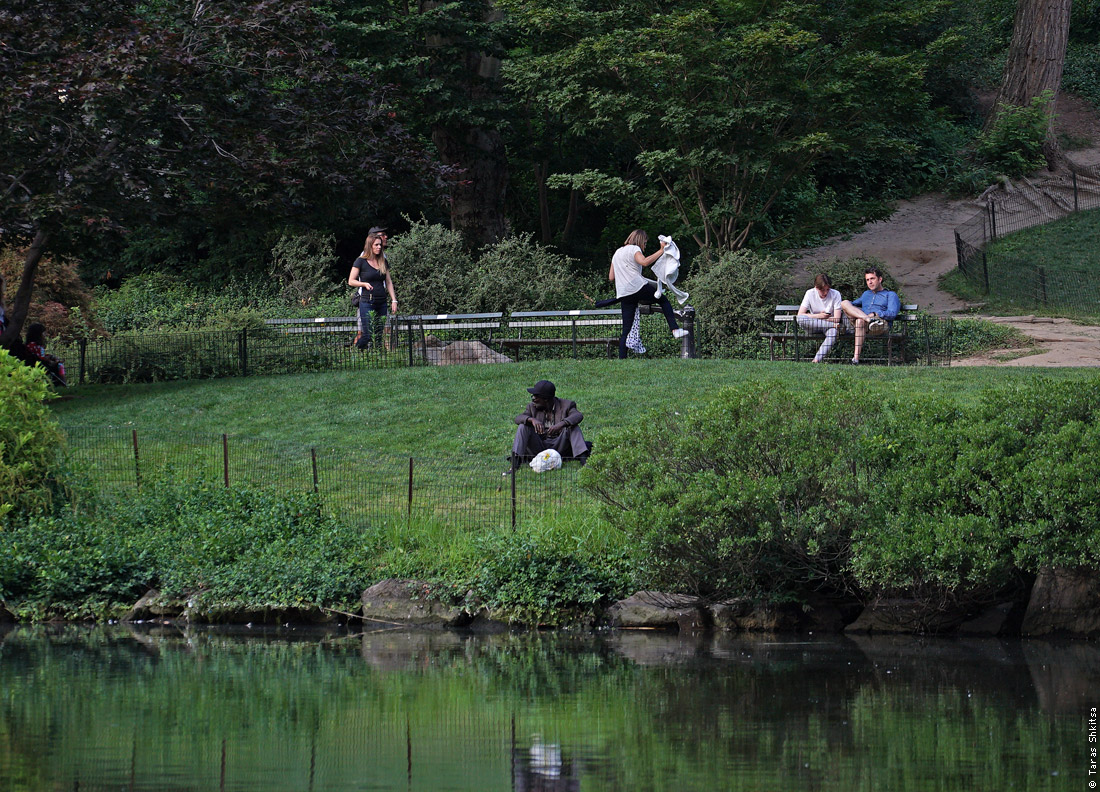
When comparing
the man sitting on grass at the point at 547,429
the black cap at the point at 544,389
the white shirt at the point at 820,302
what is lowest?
the man sitting on grass at the point at 547,429

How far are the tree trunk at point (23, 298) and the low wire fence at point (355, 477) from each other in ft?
13.7

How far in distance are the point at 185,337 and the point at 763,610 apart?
44.3 feet

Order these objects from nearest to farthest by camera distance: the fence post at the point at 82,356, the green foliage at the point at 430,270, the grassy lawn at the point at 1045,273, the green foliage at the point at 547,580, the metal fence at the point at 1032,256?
the green foliage at the point at 547,580 < the fence post at the point at 82,356 < the green foliage at the point at 430,270 < the grassy lawn at the point at 1045,273 < the metal fence at the point at 1032,256

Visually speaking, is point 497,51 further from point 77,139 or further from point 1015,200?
point 1015,200

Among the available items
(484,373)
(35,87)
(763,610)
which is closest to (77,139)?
(35,87)

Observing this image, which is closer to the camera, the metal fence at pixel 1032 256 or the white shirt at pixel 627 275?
the white shirt at pixel 627 275

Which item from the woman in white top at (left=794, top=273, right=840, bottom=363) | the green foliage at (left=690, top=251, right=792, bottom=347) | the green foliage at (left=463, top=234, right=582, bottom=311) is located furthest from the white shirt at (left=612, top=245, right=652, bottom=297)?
the green foliage at (left=463, top=234, right=582, bottom=311)

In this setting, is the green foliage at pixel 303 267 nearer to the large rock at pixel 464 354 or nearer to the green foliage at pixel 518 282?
the green foliage at pixel 518 282

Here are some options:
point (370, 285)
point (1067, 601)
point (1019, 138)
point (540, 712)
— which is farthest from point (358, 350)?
point (1019, 138)

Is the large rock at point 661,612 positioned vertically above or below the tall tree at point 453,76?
below

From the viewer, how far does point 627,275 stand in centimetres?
1980

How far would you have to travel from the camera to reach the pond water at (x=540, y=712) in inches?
281

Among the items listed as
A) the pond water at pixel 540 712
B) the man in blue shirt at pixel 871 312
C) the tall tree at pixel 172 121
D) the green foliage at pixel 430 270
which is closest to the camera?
the pond water at pixel 540 712

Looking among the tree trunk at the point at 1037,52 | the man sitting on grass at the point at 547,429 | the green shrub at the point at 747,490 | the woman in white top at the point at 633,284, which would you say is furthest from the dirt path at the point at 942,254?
the green shrub at the point at 747,490
